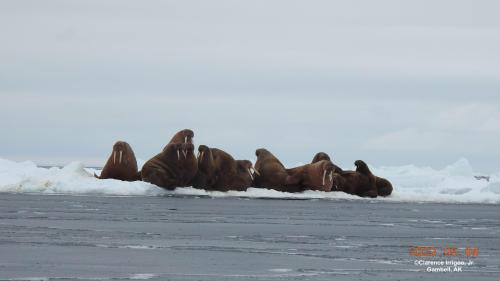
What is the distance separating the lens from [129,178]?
1463 inches

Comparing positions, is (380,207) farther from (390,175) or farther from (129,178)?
(390,175)

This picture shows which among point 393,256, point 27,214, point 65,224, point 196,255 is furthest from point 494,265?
point 27,214

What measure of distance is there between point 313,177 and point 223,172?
3.60 m

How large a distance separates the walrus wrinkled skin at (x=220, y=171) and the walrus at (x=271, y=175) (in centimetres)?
98

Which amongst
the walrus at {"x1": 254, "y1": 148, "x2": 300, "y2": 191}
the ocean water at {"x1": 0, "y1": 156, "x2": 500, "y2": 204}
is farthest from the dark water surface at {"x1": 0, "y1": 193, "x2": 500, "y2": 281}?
the walrus at {"x1": 254, "y1": 148, "x2": 300, "y2": 191}

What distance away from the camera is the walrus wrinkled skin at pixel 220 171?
118 ft

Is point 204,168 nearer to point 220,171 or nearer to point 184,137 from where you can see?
point 220,171

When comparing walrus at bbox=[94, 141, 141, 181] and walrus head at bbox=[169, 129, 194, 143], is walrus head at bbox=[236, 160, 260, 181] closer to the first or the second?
walrus head at bbox=[169, 129, 194, 143]

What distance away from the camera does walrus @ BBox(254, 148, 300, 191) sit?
37750 mm

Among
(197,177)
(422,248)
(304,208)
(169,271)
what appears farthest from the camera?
(197,177)

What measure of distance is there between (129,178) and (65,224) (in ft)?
53.4

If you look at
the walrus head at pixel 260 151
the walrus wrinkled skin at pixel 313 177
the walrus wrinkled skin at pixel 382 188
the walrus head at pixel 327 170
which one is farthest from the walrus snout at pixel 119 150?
the walrus wrinkled skin at pixel 382 188

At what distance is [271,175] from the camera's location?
124 ft
